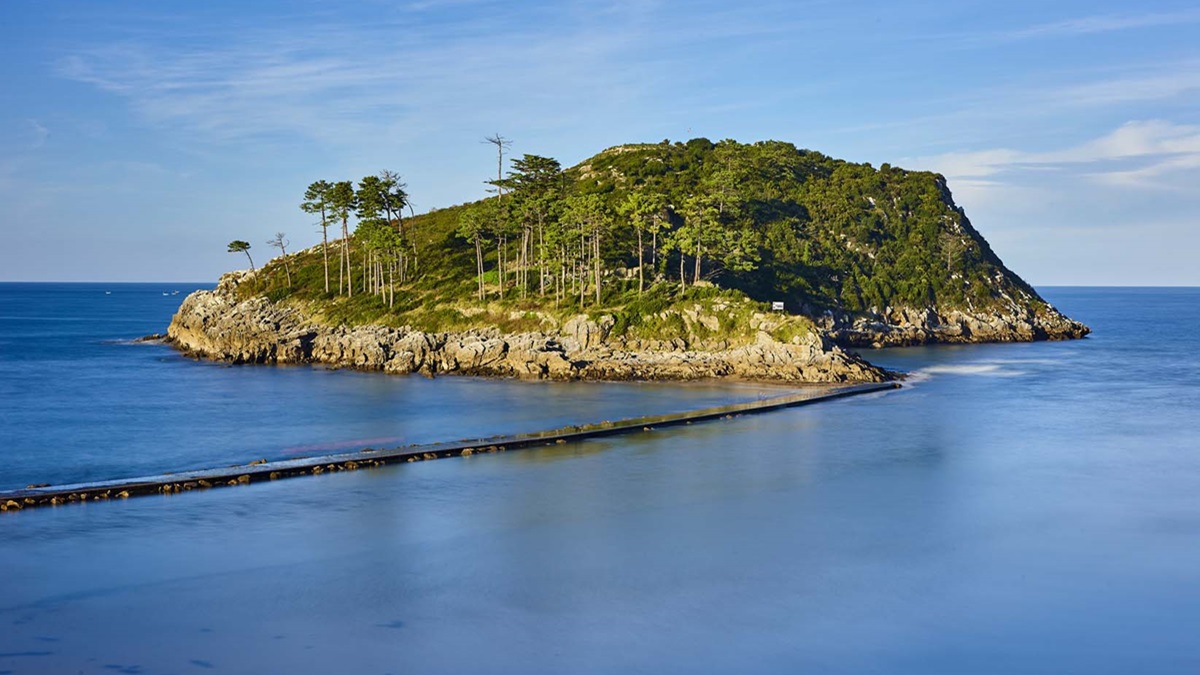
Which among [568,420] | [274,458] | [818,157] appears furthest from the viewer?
[818,157]

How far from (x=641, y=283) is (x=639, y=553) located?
53164mm

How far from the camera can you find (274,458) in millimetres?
40562

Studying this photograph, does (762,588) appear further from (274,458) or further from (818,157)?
(818,157)

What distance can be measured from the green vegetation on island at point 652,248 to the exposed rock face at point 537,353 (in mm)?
2723

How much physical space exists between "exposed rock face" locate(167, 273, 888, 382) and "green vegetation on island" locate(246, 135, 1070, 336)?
2.72m

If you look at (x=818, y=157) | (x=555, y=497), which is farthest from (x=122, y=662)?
(x=818, y=157)

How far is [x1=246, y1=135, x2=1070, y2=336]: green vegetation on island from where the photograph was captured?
81.2m

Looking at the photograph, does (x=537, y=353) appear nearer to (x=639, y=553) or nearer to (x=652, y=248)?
(x=652, y=248)

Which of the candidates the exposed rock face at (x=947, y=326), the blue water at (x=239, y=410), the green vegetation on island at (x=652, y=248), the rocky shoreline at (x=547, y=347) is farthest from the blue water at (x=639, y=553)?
the exposed rock face at (x=947, y=326)

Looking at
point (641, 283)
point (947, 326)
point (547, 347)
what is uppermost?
point (641, 283)

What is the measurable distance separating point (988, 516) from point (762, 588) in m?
12.0

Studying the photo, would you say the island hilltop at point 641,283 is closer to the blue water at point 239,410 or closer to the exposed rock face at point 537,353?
the exposed rock face at point 537,353

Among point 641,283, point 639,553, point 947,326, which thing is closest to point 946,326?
point 947,326

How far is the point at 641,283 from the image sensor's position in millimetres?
79250
